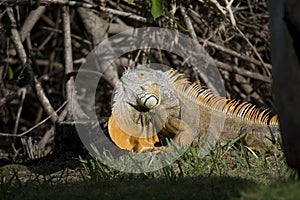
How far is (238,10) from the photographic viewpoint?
25.7 ft

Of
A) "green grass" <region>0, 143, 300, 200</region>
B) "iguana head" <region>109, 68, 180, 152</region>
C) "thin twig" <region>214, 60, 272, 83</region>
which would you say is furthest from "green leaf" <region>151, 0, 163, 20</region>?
"thin twig" <region>214, 60, 272, 83</region>

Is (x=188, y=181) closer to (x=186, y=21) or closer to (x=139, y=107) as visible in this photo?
(x=139, y=107)

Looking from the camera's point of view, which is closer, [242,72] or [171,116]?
[171,116]

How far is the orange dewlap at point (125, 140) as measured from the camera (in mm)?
5176

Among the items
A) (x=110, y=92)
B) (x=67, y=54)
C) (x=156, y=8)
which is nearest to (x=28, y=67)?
(x=67, y=54)

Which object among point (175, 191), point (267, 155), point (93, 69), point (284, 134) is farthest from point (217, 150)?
point (93, 69)

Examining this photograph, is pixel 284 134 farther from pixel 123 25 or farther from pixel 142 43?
pixel 123 25

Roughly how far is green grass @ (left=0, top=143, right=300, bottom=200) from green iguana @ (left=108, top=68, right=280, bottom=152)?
386mm

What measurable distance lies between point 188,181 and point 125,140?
1429mm

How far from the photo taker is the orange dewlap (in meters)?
5.18

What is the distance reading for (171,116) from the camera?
17.4 ft

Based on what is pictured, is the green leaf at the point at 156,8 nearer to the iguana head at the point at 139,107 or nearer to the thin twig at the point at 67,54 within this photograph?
the iguana head at the point at 139,107

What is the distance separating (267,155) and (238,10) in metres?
3.23

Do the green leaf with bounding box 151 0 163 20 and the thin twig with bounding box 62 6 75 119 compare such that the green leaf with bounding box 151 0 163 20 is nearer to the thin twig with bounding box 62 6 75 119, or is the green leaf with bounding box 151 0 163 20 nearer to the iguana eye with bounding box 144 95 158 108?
the iguana eye with bounding box 144 95 158 108
